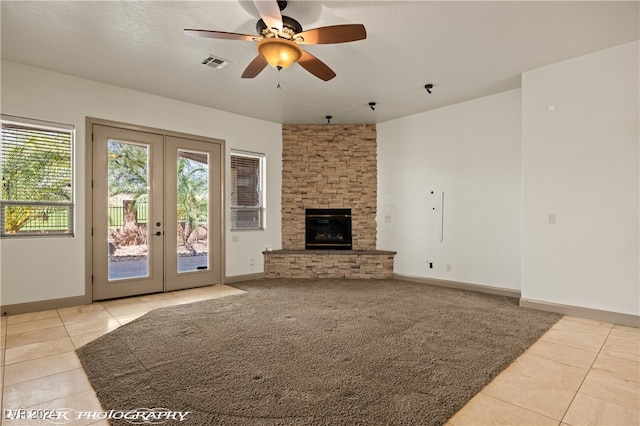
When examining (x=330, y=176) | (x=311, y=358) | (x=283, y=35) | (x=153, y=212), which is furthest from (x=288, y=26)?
(x=330, y=176)

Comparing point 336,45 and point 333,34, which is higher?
point 336,45

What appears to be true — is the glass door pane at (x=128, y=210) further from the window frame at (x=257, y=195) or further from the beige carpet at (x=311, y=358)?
the window frame at (x=257, y=195)

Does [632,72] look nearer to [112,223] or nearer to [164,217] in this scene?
[164,217]

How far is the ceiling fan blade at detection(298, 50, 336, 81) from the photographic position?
3.00 meters

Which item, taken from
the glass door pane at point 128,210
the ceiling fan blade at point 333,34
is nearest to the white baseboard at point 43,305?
the glass door pane at point 128,210

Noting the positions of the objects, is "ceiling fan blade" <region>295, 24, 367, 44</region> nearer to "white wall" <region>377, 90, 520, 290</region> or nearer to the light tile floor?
the light tile floor

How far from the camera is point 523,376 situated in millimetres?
2371

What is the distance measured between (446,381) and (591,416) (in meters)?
0.79

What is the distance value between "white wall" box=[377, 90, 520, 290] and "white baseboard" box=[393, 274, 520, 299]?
0.20 feet

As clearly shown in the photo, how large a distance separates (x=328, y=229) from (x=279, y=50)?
4.18m

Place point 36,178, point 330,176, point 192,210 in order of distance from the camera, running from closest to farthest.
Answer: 1. point 36,178
2. point 192,210
3. point 330,176

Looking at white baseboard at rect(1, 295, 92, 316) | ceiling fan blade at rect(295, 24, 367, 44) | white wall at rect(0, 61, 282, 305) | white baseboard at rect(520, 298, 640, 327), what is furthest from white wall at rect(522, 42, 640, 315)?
white baseboard at rect(1, 295, 92, 316)

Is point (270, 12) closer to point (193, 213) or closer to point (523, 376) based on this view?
point (523, 376)

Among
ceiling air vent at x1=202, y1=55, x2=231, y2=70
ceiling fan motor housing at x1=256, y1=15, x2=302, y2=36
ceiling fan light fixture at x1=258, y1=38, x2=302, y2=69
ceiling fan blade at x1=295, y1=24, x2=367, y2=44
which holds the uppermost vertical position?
ceiling air vent at x1=202, y1=55, x2=231, y2=70
